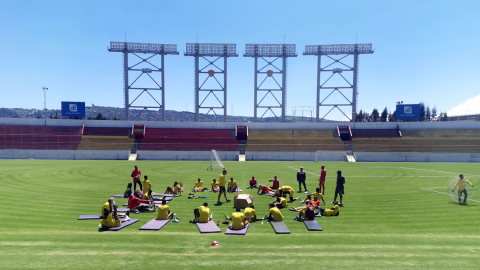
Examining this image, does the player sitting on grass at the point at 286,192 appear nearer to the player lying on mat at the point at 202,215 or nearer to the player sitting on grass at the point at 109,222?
the player lying on mat at the point at 202,215

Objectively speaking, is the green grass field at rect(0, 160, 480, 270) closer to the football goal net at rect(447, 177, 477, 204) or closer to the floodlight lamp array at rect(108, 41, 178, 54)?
the football goal net at rect(447, 177, 477, 204)

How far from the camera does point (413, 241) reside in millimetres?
10430

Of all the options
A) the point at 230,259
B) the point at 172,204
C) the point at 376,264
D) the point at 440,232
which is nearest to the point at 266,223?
the point at 230,259

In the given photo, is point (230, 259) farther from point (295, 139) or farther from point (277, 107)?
point (277, 107)

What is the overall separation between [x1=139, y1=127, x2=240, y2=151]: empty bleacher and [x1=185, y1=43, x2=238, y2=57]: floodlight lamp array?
1813 centimetres

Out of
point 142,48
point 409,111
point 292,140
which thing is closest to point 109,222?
point 292,140

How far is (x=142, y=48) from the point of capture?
64375 millimetres

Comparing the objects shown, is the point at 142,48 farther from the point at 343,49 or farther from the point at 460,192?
the point at 460,192

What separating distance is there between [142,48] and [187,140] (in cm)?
2519

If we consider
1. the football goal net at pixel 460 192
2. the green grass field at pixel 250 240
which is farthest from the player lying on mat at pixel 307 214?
the football goal net at pixel 460 192

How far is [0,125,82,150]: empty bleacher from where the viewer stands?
4931 cm

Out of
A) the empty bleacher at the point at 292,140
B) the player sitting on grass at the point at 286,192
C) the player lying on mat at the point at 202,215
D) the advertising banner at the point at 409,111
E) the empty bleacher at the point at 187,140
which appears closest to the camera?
the player lying on mat at the point at 202,215

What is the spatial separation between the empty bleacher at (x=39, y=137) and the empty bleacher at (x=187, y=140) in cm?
1344

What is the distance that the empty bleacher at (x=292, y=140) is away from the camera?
2095 inches
